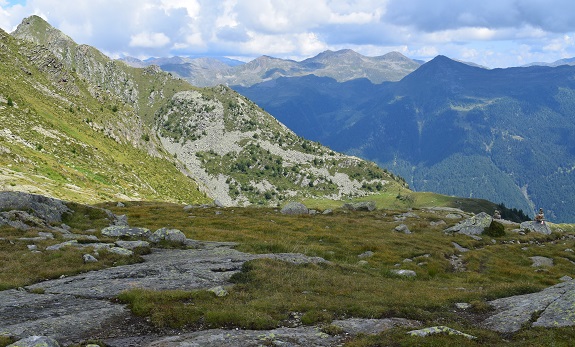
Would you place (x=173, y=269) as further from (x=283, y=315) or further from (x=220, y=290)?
(x=283, y=315)

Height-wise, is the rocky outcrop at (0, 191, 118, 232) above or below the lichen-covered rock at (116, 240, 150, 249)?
above

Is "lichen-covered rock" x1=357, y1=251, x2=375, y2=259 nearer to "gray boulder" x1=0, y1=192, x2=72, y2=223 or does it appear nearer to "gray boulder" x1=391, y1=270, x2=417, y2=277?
"gray boulder" x1=391, y1=270, x2=417, y2=277

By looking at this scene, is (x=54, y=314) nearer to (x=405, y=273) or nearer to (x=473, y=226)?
(x=405, y=273)

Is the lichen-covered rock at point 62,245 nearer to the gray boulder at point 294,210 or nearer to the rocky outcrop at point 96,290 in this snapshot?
the rocky outcrop at point 96,290

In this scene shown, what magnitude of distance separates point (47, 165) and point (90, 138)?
50.3 meters

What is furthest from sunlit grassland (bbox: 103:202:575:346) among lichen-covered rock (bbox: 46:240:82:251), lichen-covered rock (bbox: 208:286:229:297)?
lichen-covered rock (bbox: 46:240:82:251)

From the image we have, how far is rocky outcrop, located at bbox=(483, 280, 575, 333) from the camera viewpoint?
1789 cm

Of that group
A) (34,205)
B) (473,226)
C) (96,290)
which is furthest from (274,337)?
(473,226)

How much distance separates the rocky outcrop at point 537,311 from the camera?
58.7ft

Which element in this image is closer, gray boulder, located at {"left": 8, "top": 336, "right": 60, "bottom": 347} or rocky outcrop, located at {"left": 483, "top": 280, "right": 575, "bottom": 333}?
gray boulder, located at {"left": 8, "top": 336, "right": 60, "bottom": 347}

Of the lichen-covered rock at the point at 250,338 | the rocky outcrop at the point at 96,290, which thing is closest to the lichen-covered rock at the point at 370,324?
the lichen-covered rock at the point at 250,338

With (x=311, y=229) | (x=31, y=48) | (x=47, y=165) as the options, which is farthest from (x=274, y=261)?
(x=31, y=48)

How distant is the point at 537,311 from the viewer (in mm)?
19344

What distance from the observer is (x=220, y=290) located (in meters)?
22.1
